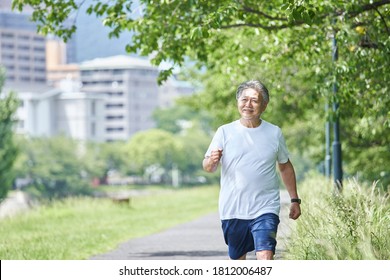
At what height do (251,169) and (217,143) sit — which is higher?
(217,143)

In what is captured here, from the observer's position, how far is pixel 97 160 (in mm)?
162250

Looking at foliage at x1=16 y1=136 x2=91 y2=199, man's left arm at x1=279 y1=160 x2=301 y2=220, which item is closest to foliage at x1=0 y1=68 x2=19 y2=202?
foliage at x1=16 y1=136 x2=91 y2=199

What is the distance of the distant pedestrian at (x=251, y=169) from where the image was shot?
28.5 ft

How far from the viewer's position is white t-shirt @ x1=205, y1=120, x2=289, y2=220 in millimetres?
8672

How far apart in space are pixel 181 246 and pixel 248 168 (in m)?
9.82

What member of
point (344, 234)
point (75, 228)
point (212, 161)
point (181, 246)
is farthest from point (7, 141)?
point (212, 161)

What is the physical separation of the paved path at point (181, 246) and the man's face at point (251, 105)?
4245mm

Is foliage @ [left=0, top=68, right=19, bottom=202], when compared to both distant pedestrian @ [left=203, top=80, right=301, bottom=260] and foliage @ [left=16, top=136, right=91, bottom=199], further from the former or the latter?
distant pedestrian @ [left=203, top=80, right=301, bottom=260]

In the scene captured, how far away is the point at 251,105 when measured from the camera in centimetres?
872

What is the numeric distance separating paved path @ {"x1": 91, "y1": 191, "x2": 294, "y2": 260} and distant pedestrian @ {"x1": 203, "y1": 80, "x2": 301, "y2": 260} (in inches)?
158

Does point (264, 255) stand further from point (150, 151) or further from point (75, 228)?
point (150, 151)

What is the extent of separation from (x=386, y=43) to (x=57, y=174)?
13760 centimetres

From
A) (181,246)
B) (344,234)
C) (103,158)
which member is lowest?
(103,158)
